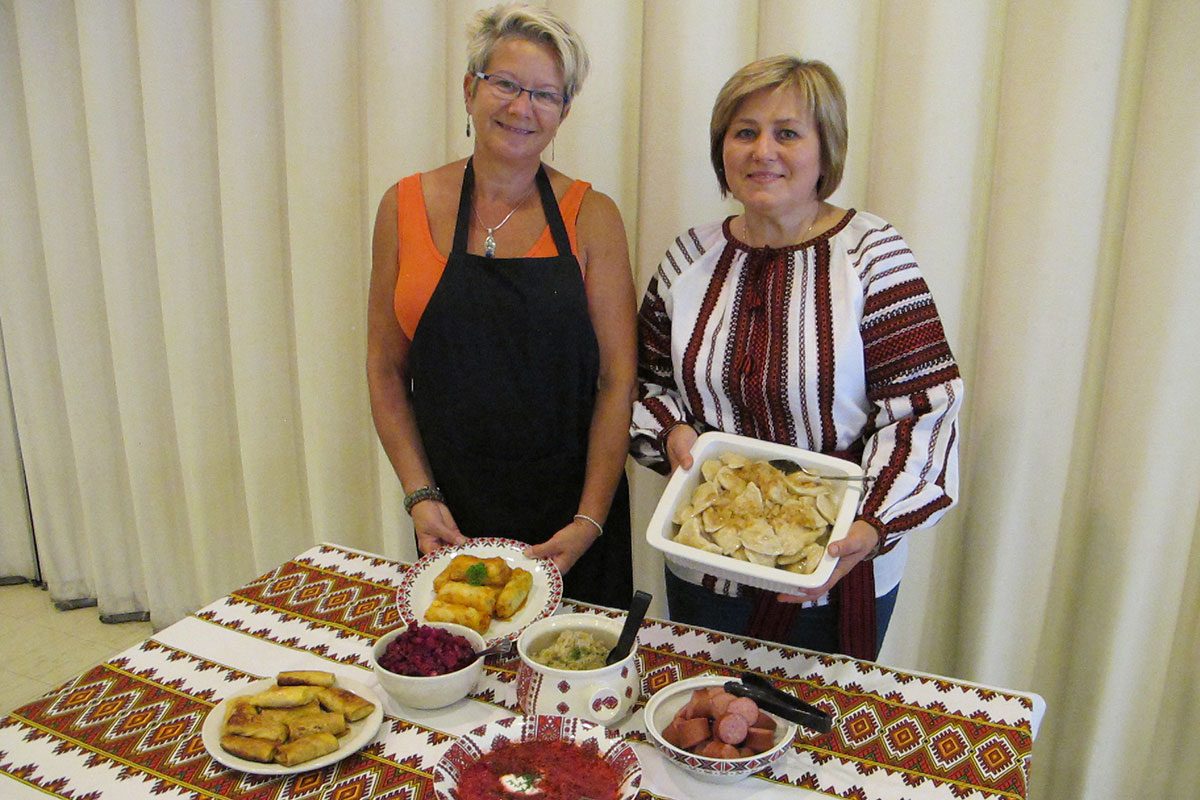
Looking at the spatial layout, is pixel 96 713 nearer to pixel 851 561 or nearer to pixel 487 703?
pixel 487 703

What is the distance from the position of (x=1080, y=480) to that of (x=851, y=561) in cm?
85

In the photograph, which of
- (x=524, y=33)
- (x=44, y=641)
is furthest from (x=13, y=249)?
(x=524, y=33)

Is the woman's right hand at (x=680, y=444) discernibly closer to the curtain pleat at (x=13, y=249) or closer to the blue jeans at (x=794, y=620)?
the blue jeans at (x=794, y=620)

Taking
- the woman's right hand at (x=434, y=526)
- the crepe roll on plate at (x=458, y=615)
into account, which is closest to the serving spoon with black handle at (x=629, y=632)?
the crepe roll on plate at (x=458, y=615)

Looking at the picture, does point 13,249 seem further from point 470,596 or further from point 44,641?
point 470,596

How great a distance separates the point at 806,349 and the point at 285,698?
0.93 m

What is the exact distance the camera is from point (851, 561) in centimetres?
132

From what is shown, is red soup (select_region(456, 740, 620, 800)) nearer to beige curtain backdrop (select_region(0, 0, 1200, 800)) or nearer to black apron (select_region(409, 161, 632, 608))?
black apron (select_region(409, 161, 632, 608))

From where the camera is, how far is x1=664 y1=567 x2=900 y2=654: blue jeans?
62.0 inches

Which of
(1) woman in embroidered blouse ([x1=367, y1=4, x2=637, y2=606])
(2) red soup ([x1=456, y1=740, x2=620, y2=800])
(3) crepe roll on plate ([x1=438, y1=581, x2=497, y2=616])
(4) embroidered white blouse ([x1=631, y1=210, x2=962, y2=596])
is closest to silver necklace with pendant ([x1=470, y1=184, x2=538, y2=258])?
(1) woman in embroidered blouse ([x1=367, y1=4, x2=637, y2=606])

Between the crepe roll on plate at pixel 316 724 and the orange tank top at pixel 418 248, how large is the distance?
83 centimetres

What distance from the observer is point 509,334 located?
1.73 meters

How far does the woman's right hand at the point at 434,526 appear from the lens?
1.72 m

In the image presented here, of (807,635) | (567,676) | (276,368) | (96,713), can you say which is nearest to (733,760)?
(567,676)
